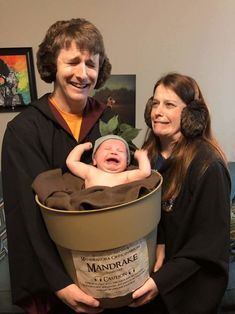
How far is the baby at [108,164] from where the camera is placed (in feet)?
3.22

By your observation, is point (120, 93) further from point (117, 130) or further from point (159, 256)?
point (159, 256)

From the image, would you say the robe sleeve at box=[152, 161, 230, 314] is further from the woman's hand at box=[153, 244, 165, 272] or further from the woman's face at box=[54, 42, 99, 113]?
the woman's face at box=[54, 42, 99, 113]

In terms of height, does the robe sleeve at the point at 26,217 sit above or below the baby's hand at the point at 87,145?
below

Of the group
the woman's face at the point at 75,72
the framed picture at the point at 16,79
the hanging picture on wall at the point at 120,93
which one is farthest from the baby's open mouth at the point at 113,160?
the framed picture at the point at 16,79

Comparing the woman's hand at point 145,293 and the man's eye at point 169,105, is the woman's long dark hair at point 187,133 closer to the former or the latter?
the man's eye at point 169,105

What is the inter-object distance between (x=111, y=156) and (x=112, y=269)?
0.34 m

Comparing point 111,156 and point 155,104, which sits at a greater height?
point 155,104

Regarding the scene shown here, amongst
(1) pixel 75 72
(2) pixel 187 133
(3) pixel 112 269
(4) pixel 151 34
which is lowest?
(3) pixel 112 269

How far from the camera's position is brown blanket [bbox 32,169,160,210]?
806 millimetres

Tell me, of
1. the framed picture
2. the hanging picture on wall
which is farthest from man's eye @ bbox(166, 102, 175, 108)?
the framed picture

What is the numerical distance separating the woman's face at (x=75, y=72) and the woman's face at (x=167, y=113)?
26 centimetres

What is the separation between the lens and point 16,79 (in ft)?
7.21

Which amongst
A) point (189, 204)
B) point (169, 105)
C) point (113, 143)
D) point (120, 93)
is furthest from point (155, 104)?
point (120, 93)

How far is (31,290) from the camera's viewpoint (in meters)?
1.04
